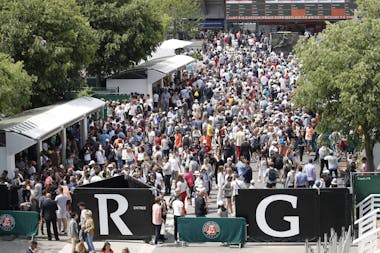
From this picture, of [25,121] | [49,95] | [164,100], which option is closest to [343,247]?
[25,121]

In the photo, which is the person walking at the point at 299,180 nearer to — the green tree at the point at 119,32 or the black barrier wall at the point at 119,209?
the black barrier wall at the point at 119,209

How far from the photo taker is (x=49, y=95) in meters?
40.0

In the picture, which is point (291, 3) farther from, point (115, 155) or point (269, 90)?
point (115, 155)

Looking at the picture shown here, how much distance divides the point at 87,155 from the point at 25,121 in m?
2.85

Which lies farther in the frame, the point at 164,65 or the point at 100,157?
the point at 164,65

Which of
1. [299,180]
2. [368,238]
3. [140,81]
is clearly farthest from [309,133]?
[368,238]

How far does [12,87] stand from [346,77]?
10.6 m

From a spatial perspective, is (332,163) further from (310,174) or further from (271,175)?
(271,175)

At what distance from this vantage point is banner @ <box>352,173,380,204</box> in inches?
976

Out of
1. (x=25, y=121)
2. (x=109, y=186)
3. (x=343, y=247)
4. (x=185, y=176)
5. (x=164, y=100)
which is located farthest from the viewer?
(x=164, y=100)

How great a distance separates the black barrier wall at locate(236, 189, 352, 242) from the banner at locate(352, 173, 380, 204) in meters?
1.26

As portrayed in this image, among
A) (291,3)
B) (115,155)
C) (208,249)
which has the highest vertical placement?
(291,3)

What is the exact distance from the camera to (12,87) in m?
32.2

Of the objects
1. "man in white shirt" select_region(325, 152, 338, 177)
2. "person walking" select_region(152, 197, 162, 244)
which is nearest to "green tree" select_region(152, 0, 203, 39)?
"man in white shirt" select_region(325, 152, 338, 177)
